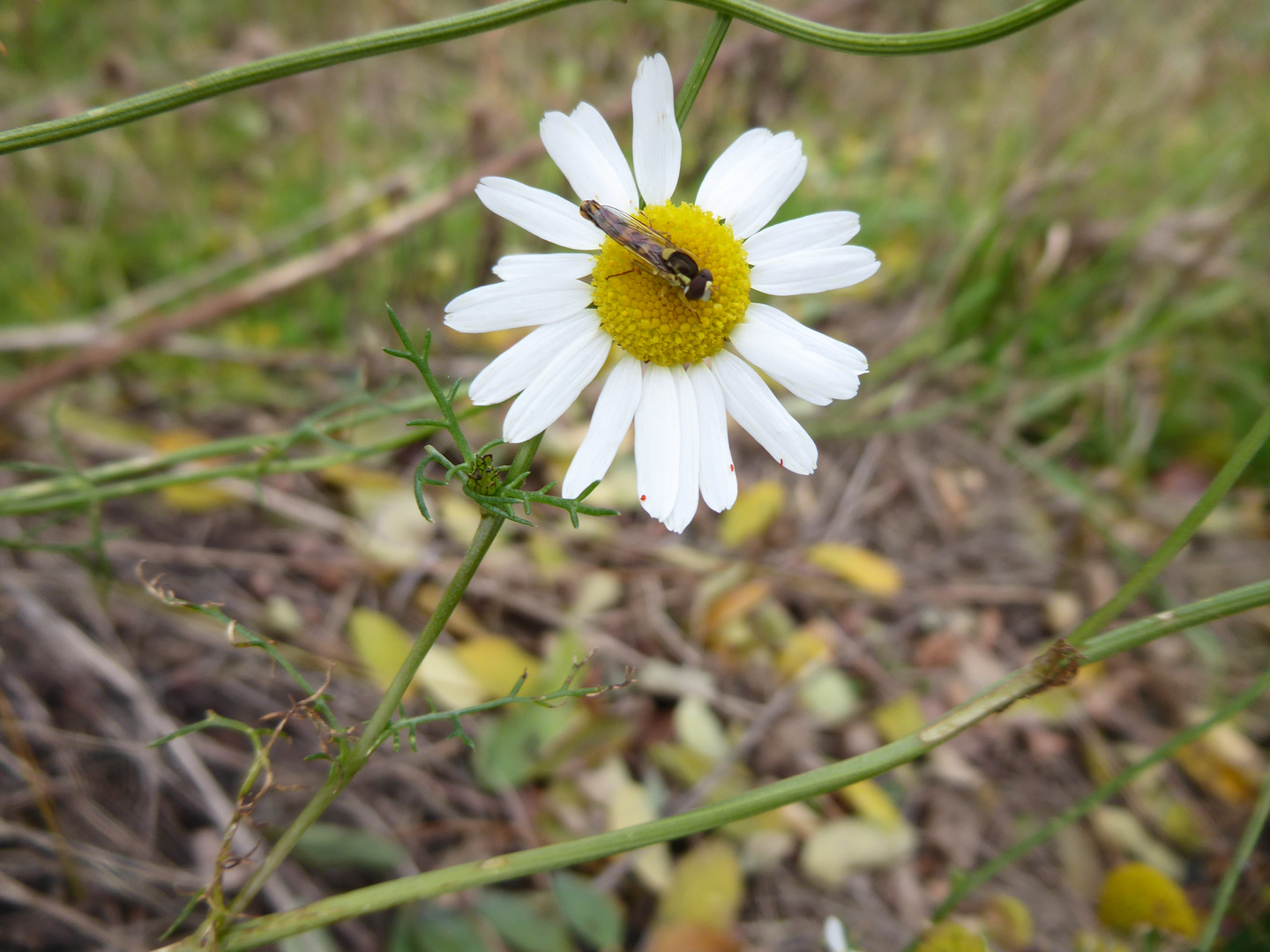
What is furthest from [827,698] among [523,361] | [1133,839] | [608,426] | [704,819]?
[523,361]

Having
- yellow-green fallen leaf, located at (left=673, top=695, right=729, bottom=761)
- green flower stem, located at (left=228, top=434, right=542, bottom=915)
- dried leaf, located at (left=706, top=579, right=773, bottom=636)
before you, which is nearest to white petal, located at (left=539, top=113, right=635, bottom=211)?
green flower stem, located at (left=228, top=434, right=542, bottom=915)

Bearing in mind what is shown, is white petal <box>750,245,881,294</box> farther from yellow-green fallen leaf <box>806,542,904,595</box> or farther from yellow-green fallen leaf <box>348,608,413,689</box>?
yellow-green fallen leaf <box>806,542,904,595</box>

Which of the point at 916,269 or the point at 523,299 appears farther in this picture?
the point at 916,269

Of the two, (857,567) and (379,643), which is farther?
(857,567)

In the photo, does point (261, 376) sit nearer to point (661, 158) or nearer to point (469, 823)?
point (469, 823)

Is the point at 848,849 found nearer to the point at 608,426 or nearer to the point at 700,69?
the point at 608,426

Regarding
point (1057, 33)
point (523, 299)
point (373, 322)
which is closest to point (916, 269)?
point (1057, 33)
